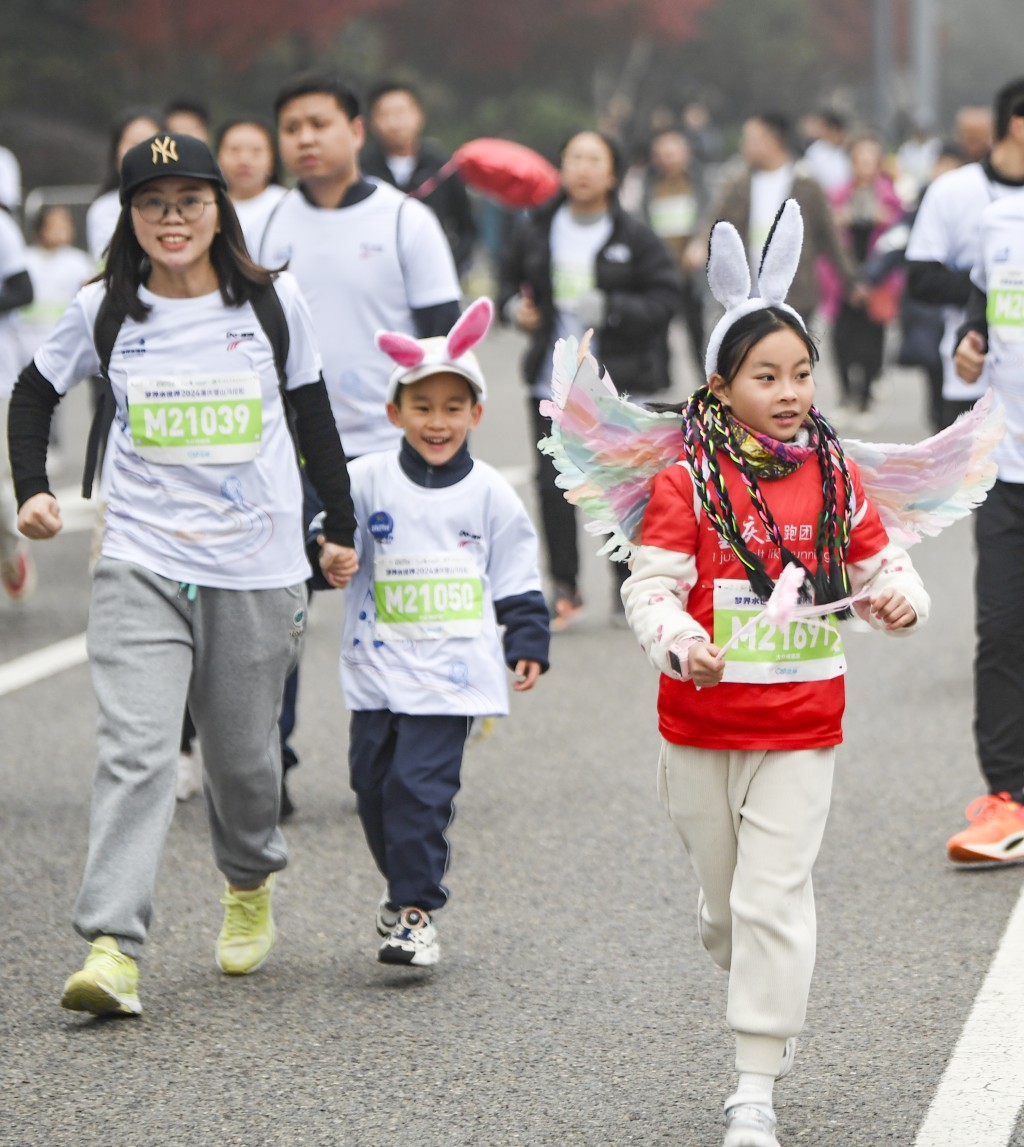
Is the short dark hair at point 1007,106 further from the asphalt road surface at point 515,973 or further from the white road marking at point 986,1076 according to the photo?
the white road marking at point 986,1076

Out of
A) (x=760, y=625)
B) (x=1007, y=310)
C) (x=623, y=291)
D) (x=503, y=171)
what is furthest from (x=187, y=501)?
(x=623, y=291)

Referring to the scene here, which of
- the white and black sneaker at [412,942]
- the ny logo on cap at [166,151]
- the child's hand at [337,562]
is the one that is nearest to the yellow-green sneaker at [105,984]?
the white and black sneaker at [412,942]

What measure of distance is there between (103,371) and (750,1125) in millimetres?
2336

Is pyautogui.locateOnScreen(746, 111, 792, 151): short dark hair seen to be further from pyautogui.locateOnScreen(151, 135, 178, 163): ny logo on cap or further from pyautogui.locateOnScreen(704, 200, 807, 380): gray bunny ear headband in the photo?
pyautogui.locateOnScreen(704, 200, 807, 380): gray bunny ear headband

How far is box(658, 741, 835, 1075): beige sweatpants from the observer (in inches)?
167

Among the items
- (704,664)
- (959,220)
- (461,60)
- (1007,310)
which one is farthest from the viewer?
(461,60)

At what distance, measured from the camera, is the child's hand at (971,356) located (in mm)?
6391

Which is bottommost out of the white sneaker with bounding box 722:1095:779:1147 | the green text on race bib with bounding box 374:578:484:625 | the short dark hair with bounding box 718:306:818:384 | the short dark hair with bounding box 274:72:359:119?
the white sneaker with bounding box 722:1095:779:1147

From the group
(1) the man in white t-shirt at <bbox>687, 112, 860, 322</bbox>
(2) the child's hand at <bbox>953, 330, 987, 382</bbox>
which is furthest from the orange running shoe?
(1) the man in white t-shirt at <bbox>687, 112, 860, 322</bbox>

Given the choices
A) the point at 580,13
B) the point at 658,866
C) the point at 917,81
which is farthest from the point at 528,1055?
the point at 580,13

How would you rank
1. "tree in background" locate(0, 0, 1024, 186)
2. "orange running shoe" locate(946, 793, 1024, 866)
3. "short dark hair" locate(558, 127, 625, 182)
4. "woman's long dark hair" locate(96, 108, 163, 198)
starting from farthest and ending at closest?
"tree in background" locate(0, 0, 1024, 186) → "short dark hair" locate(558, 127, 625, 182) → "woman's long dark hair" locate(96, 108, 163, 198) → "orange running shoe" locate(946, 793, 1024, 866)

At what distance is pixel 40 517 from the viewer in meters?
5.23

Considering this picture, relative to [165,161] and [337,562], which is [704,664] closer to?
[337,562]

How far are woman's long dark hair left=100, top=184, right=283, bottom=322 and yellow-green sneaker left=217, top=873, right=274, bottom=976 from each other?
4.49 feet
